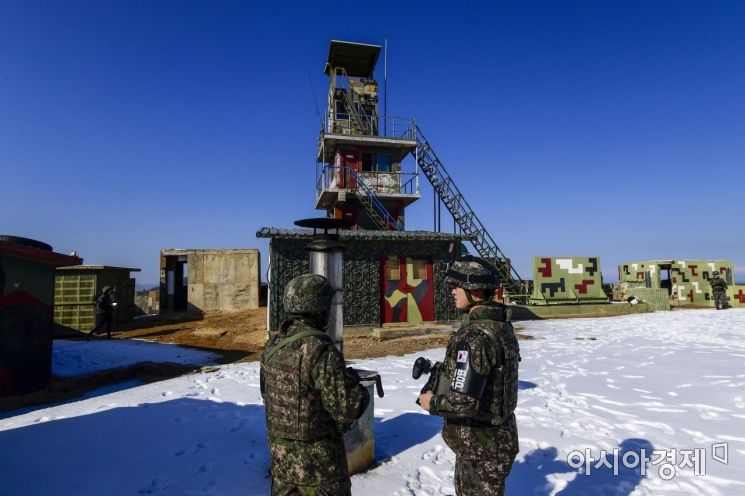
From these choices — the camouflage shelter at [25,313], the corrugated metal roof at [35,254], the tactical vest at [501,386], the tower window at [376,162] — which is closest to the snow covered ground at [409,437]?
the tactical vest at [501,386]

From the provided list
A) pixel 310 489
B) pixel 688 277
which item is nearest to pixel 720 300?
pixel 688 277

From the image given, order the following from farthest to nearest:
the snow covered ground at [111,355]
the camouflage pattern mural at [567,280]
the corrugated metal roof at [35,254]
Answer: the camouflage pattern mural at [567,280], the snow covered ground at [111,355], the corrugated metal roof at [35,254]

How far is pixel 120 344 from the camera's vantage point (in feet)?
38.2

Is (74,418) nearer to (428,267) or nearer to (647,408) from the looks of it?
(647,408)

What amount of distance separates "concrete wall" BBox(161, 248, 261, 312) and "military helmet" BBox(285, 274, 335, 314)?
18.0m

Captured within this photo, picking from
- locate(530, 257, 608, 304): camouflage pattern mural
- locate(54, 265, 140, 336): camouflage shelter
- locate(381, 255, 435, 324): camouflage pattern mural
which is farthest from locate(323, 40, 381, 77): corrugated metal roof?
locate(54, 265, 140, 336): camouflage shelter

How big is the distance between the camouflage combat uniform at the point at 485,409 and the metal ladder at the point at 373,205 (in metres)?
16.5

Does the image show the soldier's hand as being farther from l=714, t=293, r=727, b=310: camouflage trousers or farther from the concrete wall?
l=714, t=293, r=727, b=310: camouflage trousers

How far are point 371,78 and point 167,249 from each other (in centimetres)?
1574

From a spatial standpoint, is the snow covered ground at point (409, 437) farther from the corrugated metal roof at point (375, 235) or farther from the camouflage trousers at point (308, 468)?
the corrugated metal roof at point (375, 235)

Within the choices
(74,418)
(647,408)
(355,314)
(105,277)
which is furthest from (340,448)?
(105,277)

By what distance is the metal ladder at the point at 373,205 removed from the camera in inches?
768

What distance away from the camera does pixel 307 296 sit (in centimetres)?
247

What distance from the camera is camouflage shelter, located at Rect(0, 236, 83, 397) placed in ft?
21.8
